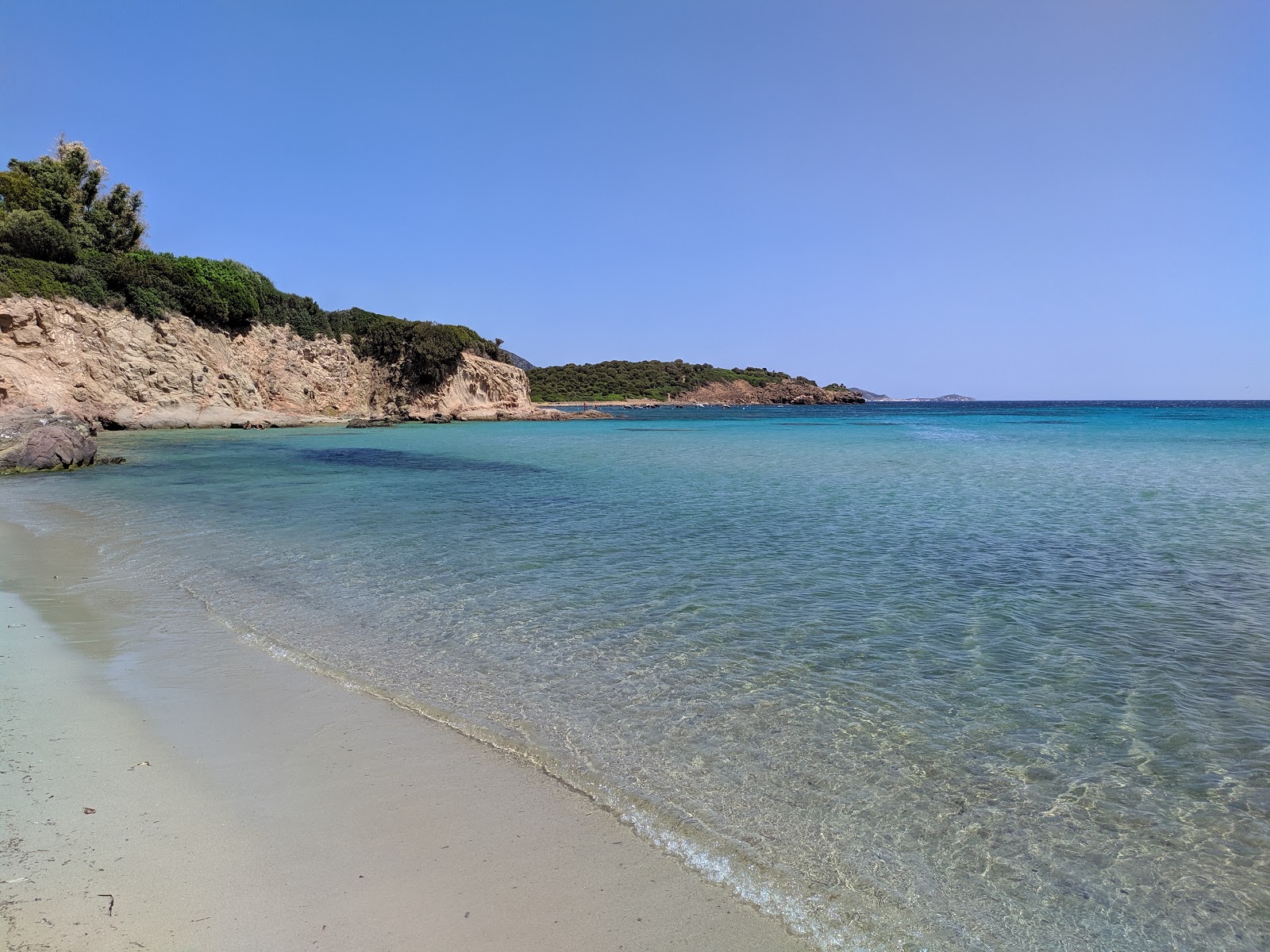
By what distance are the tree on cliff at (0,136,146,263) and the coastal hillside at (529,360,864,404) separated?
222ft

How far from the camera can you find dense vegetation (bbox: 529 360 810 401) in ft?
372

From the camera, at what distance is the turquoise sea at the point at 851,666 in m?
2.88

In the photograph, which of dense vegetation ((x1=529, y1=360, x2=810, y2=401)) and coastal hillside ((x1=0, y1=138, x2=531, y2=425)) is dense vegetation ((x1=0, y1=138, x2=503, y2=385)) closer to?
coastal hillside ((x1=0, y1=138, x2=531, y2=425))

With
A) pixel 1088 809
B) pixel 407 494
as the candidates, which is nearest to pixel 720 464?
pixel 407 494

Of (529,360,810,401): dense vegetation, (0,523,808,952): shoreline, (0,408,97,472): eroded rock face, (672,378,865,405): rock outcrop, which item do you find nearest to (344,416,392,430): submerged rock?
(0,408,97,472): eroded rock face

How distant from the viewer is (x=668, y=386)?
5002 inches

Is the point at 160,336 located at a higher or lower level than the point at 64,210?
lower

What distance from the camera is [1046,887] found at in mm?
2799

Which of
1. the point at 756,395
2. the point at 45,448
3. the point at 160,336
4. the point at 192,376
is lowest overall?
the point at 45,448

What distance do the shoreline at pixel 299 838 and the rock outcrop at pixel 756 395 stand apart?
118872 millimetres

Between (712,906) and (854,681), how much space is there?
2484mm

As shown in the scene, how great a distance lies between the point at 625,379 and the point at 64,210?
9427 centimetres

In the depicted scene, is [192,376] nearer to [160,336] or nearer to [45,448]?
[160,336]

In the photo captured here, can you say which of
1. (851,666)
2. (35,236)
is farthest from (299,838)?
(35,236)
